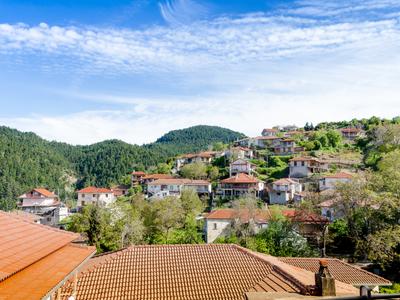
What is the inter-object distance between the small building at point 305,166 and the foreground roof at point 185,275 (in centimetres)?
4909

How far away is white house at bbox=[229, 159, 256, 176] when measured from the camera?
65.8 m

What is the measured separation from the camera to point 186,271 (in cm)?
1447

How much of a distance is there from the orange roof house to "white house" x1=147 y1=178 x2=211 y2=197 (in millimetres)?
52811

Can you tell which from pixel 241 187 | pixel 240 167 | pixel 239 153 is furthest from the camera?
pixel 239 153

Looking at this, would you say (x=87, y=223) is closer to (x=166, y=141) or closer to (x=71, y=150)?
(x=71, y=150)

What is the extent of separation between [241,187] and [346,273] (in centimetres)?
3752

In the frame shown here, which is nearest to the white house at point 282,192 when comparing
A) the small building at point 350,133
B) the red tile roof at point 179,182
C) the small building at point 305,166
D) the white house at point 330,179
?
the white house at point 330,179

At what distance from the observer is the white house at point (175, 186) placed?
62844 mm

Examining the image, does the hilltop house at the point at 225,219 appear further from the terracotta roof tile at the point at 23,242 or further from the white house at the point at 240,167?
the terracotta roof tile at the point at 23,242

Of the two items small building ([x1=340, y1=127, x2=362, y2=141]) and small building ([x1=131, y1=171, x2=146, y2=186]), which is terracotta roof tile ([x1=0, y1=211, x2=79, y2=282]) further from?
small building ([x1=340, y1=127, x2=362, y2=141])

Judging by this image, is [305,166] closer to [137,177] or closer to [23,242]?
[137,177]

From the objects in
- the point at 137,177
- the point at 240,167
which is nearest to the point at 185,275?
the point at 240,167

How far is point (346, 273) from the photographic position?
1945cm

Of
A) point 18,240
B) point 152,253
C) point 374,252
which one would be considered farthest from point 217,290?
point 374,252
